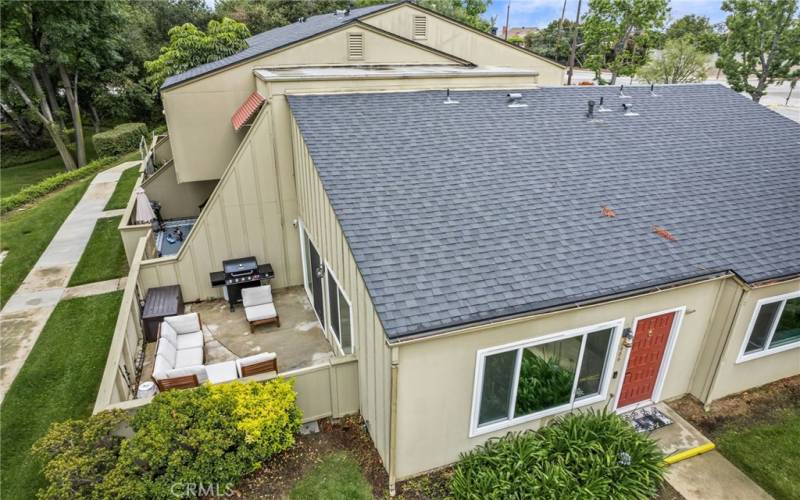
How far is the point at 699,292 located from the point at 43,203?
2559 centimetres

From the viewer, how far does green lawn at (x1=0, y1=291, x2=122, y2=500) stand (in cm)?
784

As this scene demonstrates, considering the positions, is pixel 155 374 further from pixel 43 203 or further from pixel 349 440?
pixel 43 203

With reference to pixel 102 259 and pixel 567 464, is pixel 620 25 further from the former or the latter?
pixel 102 259

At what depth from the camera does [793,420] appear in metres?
8.49

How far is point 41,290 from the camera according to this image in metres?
13.6

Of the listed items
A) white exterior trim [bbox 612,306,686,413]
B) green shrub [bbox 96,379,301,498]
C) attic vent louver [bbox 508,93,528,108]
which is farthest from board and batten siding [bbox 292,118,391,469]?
attic vent louver [bbox 508,93,528,108]

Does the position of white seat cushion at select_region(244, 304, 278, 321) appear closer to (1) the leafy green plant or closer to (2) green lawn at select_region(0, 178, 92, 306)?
(1) the leafy green plant

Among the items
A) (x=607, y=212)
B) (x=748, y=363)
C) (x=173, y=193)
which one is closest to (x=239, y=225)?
(x=173, y=193)

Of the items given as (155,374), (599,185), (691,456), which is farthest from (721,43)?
(155,374)

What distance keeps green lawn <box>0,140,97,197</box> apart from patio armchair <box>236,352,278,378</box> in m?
26.3

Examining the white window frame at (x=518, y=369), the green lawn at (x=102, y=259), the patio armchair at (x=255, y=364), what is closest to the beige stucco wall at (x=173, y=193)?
the green lawn at (x=102, y=259)

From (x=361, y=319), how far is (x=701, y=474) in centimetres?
609

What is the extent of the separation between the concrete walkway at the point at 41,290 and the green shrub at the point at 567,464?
32.5 feet

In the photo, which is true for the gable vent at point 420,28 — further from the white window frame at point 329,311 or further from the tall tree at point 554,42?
the tall tree at point 554,42
